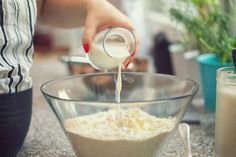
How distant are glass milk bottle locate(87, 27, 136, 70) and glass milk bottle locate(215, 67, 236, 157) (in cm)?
13

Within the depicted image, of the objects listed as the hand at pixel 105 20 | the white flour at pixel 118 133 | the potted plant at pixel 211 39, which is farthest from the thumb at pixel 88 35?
the potted plant at pixel 211 39

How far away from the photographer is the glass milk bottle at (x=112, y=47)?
591 millimetres

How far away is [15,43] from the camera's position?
0.58m

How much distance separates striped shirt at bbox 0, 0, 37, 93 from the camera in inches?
22.1

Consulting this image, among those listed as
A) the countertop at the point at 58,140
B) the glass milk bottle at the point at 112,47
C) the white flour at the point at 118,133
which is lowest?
the countertop at the point at 58,140

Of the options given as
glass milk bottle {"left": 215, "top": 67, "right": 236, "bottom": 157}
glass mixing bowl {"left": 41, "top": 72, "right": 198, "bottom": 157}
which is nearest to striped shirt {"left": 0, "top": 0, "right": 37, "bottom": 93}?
glass mixing bowl {"left": 41, "top": 72, "right": 198, "bottom": 157}

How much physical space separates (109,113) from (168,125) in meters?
0.07

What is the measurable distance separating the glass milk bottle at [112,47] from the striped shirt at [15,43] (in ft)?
0.29

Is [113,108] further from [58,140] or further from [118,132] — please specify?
[58,140]

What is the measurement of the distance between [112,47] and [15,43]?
0.13 m

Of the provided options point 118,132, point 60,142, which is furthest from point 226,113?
point 60,142

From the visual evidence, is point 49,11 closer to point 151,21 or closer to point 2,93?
point 2,93

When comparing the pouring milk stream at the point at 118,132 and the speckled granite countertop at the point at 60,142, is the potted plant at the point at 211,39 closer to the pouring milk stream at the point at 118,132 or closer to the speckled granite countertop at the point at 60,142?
the speckled granite countertop at the point at 60,142

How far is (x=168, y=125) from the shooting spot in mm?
518
